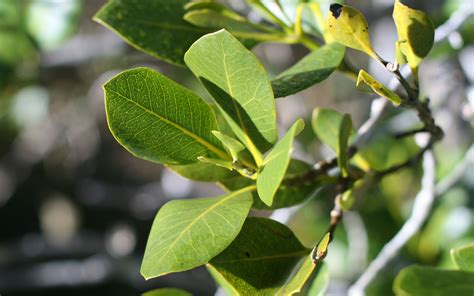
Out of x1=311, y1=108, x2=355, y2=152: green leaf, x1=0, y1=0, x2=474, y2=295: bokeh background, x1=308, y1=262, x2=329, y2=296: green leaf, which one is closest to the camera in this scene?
x1=308, y1=262, x2=329, y2=296: green leaf

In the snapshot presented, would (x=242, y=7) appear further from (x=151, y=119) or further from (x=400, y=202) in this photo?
(x=151, y=119)

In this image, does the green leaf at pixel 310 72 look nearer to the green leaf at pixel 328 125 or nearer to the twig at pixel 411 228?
the green leaf at pixel 328 125

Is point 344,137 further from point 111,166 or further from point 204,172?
point 111,166

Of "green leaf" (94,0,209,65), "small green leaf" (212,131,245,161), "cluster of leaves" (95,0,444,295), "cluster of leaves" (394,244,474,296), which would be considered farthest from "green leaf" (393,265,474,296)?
"green leaf" (94,0,209,65)

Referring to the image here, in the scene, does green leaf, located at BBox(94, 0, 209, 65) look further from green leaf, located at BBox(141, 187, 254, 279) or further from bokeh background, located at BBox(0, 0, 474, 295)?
bokeh background, located at BBox(0, 0, 474, 295)

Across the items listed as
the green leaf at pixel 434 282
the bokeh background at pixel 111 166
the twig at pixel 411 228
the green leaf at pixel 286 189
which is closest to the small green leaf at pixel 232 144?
the green leaf at pixel 286 189

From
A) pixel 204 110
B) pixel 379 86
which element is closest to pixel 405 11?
pixel 379 86
